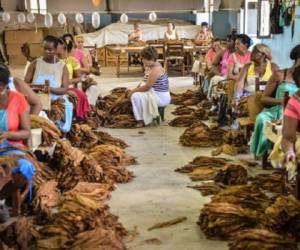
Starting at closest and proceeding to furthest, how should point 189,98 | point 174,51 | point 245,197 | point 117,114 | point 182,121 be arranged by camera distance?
point 245,197 → point 182,121 → point 117,114 → point 189,98 → point 174,51

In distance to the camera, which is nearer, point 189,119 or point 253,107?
point 253,107

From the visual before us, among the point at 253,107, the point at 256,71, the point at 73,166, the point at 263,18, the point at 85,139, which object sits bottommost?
the point at 85,139

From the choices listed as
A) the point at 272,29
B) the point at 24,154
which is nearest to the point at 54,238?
the point at 24,154

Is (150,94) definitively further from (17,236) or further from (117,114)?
(17,236)

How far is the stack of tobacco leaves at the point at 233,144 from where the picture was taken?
614cm

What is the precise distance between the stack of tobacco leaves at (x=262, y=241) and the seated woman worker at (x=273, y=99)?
192 centimetres

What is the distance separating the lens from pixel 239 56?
309 inches

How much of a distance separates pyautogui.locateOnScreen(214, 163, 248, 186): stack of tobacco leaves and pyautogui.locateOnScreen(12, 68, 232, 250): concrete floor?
1.02ft

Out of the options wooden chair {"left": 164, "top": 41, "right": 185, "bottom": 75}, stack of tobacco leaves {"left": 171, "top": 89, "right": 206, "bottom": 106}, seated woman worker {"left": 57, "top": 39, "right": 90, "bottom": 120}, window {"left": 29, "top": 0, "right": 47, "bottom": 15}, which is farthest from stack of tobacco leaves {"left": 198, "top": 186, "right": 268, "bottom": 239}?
window {"left": 29, "top": 0, "right": 47, "bottom": 15}

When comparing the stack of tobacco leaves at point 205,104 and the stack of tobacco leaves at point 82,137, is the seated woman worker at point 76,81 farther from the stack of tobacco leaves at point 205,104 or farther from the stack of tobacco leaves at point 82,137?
the stack of tobacco leaves at point 205,104

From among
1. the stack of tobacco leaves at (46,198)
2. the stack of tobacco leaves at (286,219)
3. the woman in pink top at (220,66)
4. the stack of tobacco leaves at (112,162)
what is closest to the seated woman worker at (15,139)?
the stack of tobacco leaves at (46,198)

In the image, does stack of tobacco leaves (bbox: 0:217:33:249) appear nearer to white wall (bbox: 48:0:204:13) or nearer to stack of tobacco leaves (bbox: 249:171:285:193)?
stack of tobacco leaves (bbox: 249:171:285:193)

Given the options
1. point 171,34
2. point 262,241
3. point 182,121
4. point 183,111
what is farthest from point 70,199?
point 171,34

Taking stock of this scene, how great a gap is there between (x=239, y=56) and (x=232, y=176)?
330 cm
